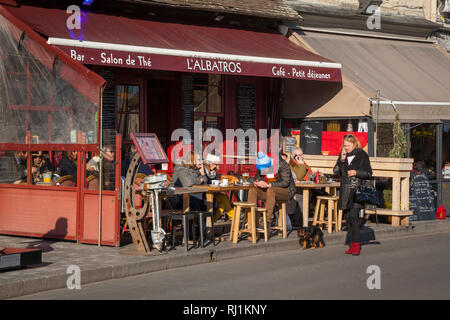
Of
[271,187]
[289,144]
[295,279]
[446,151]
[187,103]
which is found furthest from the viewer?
[446,151]

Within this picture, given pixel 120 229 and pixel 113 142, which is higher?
pixel 113 142

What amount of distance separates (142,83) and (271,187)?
13.2ft

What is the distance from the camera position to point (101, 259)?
9.99m

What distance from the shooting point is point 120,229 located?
1157cm

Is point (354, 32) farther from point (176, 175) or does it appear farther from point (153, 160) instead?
point (153, 160)

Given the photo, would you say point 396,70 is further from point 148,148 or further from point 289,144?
point 148,148

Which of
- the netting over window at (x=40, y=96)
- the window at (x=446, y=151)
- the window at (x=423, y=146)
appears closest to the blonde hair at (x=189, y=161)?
the netting over window at (x=40, y=96)

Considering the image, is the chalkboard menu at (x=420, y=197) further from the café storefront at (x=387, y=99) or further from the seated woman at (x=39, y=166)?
the seated woman at (x=39, y=166)

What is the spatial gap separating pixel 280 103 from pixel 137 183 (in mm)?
5440

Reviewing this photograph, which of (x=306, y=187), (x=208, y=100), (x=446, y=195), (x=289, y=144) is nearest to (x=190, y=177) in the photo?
(x=306, y=187)

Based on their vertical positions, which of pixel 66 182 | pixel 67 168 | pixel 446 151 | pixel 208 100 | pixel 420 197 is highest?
pixel 208 100

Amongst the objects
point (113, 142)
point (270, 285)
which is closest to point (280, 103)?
point (113, 142)

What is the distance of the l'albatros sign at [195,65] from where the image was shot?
481 inches

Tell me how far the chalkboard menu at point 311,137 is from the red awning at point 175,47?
1362 mm
